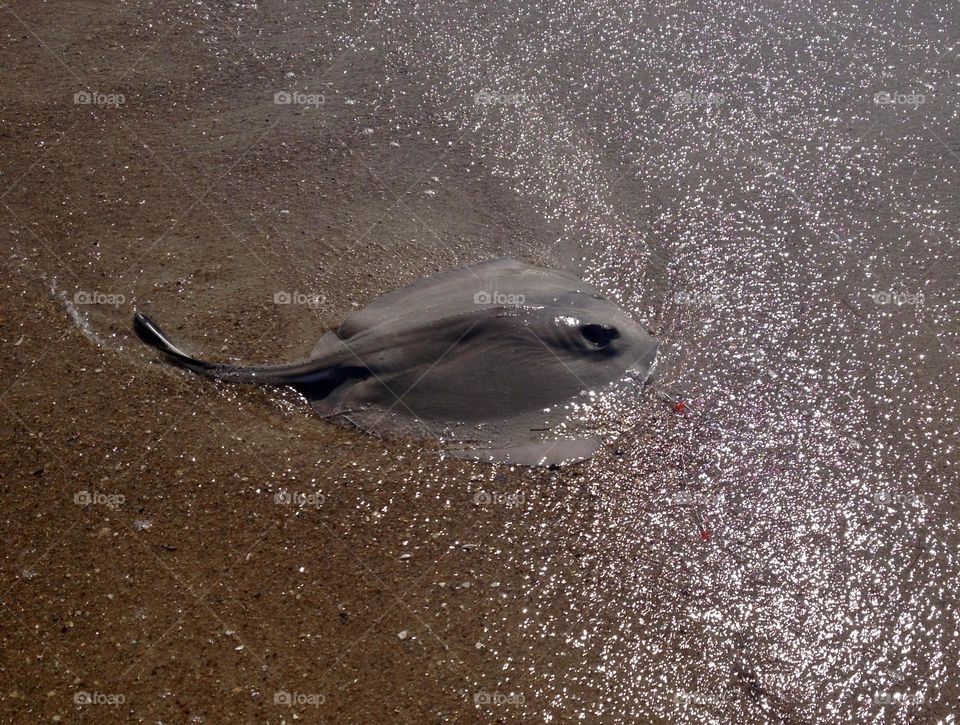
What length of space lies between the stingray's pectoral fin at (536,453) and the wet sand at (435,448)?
0.30 feet

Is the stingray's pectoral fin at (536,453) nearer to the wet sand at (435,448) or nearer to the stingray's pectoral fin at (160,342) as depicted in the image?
the wet sand at (435,448)

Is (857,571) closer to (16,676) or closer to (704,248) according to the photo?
(704,248)

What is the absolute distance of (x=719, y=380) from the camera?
4.52m

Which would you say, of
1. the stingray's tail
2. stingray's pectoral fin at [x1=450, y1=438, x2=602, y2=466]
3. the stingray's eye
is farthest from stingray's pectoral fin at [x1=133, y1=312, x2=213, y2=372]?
the stingray's eye

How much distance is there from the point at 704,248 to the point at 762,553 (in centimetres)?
208

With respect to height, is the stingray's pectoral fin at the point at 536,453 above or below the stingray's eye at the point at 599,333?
below

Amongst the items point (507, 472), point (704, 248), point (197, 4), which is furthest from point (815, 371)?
point (197, 4)

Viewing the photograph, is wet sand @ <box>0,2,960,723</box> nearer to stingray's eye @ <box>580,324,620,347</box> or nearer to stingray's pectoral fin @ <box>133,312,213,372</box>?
stingray's pectoral fin @ <box>133,312,213,372</box>

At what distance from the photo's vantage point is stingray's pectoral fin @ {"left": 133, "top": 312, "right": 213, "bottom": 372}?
14.4 feet

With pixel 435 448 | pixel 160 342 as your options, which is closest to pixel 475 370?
pixel 435 448

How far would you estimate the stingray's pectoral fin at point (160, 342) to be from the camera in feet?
14.4

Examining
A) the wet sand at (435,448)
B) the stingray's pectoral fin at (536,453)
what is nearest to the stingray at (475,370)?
the stingray's pectoral fin at (536,453)

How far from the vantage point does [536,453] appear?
413cm

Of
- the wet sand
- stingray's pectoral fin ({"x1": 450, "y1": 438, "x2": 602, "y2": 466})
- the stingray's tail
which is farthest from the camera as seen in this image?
the stingray's tail
